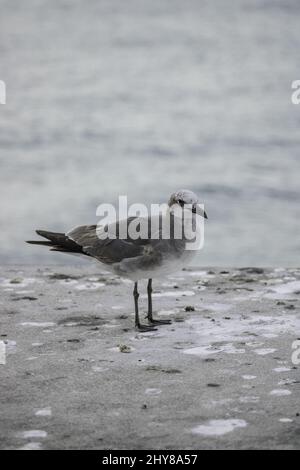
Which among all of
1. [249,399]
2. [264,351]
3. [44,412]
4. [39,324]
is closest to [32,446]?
[44,412]

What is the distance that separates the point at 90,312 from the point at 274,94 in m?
15.0

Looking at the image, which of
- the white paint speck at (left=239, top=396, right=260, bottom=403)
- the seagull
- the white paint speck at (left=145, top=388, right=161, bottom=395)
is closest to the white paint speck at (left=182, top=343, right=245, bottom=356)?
the seagull

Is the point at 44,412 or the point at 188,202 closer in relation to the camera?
the point at 44,412

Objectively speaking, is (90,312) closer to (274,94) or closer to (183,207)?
(183,207)

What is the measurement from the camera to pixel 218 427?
4.91 meters

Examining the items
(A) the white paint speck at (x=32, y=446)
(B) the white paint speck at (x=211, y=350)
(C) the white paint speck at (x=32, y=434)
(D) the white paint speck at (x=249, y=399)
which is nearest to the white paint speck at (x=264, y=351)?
(B) the white paint speck at (x=211, y=350)

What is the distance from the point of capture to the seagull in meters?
7.16

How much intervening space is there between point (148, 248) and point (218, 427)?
2546mm

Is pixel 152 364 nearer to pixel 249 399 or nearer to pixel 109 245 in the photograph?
pixel 249 399

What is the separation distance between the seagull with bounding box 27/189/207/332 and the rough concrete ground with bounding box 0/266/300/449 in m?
0.46

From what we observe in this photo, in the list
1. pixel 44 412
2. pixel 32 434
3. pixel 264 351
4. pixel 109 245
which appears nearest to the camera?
pixel 32 434
